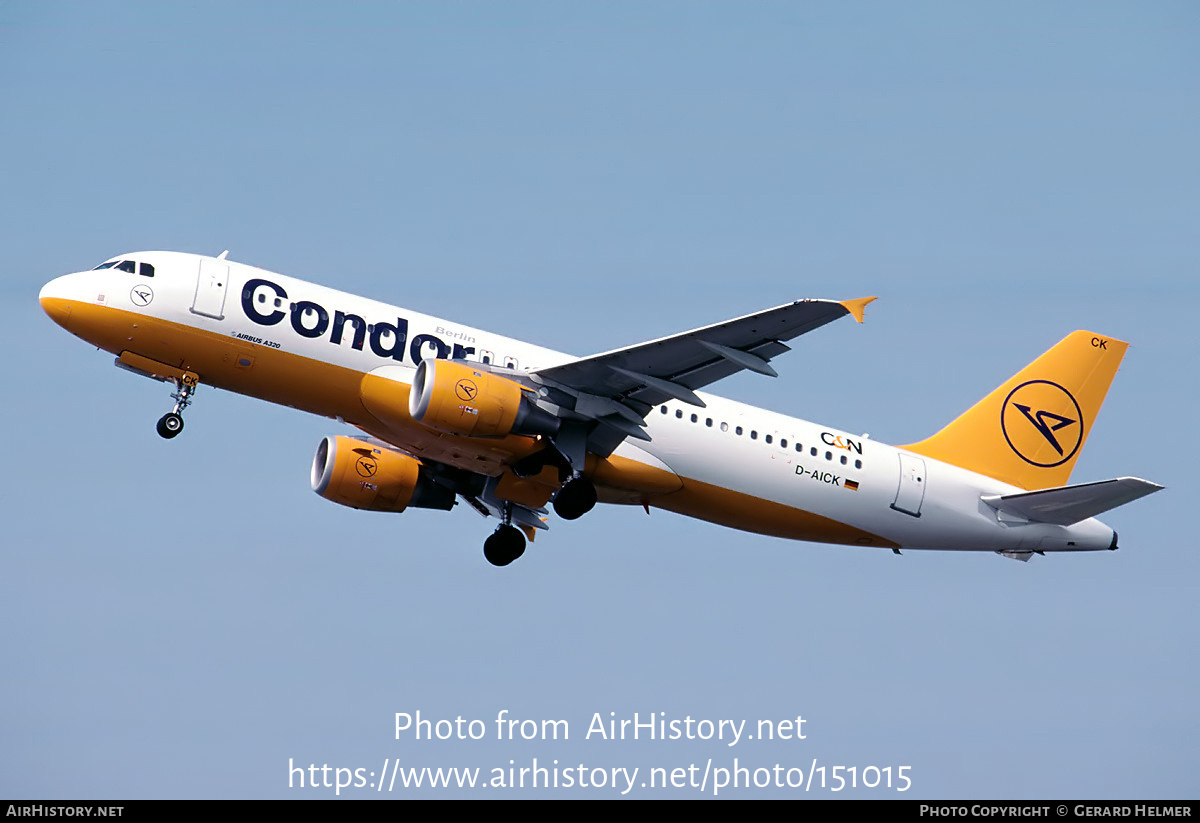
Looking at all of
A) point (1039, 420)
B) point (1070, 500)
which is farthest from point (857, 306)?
point (1039, 420)

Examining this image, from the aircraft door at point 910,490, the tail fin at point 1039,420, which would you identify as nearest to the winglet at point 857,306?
the aircraft door at point 910,490

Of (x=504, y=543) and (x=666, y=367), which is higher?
(x=666, y=367)

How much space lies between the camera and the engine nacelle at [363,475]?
3834 centimetres

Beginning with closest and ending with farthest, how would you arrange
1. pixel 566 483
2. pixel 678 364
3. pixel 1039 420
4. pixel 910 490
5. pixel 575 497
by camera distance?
pixel 678 364 → pixel 575 497 → pixel 566 483 → pixel 910 490 → pixel 1039 420

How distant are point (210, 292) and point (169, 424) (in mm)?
3362

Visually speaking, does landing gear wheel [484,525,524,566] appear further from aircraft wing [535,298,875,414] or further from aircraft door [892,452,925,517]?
aircraft door [892,452,925,517]

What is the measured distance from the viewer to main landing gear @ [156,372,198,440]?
34031mm

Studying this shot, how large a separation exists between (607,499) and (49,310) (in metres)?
13.8

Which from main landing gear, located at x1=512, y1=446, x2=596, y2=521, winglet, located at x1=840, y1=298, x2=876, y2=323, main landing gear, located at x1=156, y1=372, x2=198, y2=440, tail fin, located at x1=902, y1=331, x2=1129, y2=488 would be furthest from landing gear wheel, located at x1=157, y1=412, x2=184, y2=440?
tail fin, located at x1=902, y1=331, x2=1129, y2=488

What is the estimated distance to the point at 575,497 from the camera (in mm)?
34656

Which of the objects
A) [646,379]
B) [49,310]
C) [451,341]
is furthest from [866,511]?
[49,310]

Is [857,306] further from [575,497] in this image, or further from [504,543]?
[504,543]

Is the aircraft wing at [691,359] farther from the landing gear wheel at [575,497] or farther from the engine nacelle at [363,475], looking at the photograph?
the engine nacelle at [363,475]

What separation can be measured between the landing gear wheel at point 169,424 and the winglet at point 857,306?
15.8 metres
